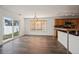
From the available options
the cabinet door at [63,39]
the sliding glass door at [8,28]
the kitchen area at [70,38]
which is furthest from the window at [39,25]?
the cabinet door at [63,39]

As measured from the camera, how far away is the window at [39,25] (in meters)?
13.6

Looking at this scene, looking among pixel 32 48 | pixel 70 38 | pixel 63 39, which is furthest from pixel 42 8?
pixel 70 38

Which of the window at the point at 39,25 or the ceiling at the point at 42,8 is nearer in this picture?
the ceiling at the point at 42,8

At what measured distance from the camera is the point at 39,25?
13.7 m

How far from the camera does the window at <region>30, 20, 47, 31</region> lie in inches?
536

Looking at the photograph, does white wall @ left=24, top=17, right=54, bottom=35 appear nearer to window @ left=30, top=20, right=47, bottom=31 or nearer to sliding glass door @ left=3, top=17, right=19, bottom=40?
window @ left=30, top=20, right=47, bottom=31

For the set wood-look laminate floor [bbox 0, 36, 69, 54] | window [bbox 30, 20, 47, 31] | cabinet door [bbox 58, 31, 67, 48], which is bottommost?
wood-look laminate floor [bbox 0, 36, 69, 54]

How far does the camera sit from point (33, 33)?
539 inches

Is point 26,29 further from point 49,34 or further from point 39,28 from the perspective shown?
point 49,34

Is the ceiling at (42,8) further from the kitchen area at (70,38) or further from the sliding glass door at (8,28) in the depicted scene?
the kitchen area at (70,38)

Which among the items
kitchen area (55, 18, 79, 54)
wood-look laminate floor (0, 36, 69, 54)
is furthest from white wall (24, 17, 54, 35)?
wood-look laminate floor (0, 36, 69, 54)

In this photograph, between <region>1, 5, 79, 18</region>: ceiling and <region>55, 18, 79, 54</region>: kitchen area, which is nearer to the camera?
<region>55, 18, 79, 54</region>: kitchen area

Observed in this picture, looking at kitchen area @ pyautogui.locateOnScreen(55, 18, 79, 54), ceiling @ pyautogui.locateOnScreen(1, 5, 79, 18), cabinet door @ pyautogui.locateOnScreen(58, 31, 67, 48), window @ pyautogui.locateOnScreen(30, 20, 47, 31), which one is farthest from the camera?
window @ pyautogui.locateOnScreen(30, 20, 47, 31)

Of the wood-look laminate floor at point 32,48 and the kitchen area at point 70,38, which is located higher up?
the kitchen area at point 70,38
